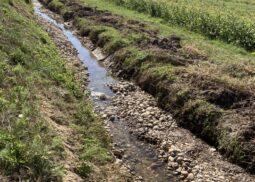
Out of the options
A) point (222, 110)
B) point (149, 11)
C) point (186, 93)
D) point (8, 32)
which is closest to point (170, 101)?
point (186, 93)

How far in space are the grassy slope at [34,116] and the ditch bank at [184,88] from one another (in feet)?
15.2

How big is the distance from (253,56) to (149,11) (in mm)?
17517

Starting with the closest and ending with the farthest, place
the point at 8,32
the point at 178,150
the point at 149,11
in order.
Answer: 1. the point at 178,150
2. the point at 8,32
3. the point at 149,11

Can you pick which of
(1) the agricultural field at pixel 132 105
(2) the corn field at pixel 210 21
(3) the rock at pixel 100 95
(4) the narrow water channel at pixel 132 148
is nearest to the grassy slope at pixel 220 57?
(1) the agricultural field at pixel 132 105

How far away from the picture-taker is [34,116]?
49.1ft

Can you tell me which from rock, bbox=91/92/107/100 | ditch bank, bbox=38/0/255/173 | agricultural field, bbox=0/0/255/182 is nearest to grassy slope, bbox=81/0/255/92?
agricultural field, bbox=0/0/255/182

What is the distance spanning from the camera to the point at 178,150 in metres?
17.9

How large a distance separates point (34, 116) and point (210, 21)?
22.8 meters

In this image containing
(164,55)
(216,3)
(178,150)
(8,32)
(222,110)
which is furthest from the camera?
(216,3)

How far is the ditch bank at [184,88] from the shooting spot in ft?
57.4

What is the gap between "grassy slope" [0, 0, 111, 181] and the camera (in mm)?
11750

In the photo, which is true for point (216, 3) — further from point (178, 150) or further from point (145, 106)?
point (178, 150)

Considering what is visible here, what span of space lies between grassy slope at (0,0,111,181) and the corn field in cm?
1426

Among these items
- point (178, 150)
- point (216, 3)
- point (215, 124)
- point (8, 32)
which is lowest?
point (178, 150)
